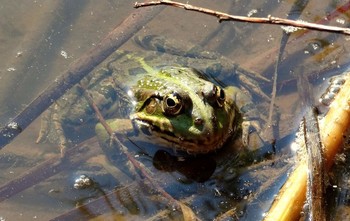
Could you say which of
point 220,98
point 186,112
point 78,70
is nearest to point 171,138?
point 186,112

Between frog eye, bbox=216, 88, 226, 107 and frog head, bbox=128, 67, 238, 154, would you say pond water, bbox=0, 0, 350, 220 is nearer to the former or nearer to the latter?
frog head, bbox=128, 67, 238, 154

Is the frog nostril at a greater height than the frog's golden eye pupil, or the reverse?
the frog's golden eye pupil

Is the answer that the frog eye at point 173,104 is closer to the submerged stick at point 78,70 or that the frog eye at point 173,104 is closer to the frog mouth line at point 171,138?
the frog mouth line at point 171,138

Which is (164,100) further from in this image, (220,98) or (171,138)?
(220,98)

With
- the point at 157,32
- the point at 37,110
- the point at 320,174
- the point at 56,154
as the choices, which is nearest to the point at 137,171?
the point at 56,154

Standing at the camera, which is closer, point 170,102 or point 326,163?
point 326,163

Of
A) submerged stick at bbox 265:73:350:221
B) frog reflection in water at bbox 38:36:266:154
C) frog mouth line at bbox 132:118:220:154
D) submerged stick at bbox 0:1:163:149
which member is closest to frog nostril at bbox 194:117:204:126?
frog reflection in water at bbox 38:36:266:154

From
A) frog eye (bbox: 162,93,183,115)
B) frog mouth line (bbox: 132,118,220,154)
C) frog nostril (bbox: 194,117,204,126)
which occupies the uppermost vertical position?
frog eye (bbox: 162,93,183,115)

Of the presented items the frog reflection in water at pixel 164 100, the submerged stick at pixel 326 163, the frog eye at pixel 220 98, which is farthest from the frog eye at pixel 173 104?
the submerged stick at pixel 326 163
